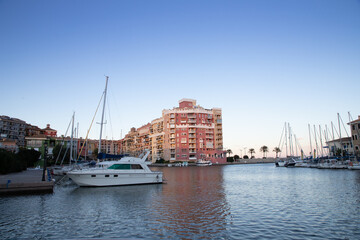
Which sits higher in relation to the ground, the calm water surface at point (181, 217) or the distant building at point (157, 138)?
the distant building at point (157, 138)

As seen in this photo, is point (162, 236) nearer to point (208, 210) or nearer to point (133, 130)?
point (208, 210)

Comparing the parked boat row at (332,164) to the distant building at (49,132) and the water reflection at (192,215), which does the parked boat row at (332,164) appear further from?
the distant building at (49,132)

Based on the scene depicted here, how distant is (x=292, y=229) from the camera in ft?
40.6

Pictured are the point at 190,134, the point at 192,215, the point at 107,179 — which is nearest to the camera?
the point at 192,215

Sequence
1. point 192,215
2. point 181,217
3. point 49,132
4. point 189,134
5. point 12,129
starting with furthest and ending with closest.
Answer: point 49,132 → point 189,134 → point 12,129 → point 192,215 → point 181,217

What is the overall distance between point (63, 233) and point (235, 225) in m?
8.69

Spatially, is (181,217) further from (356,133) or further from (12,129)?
(12,129)

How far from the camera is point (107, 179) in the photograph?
28516mm

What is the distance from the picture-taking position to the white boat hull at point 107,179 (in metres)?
27.8

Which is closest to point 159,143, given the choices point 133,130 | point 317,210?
point 133,130

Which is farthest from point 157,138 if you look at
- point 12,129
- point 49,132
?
point 12,129

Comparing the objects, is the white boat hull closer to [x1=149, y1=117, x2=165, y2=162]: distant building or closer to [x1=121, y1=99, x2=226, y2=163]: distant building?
[x1=121, y1=99, x2=226, y2=163]: distant building

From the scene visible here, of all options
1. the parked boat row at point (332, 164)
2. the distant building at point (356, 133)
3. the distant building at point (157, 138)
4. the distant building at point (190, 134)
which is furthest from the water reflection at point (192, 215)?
the distant building at point (157, 138)

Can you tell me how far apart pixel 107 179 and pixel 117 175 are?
3.92 feet
